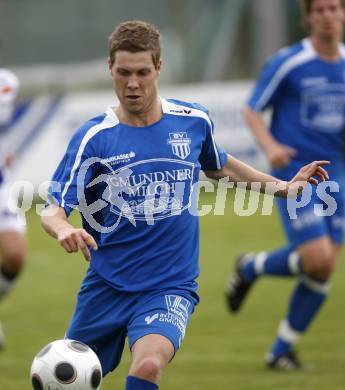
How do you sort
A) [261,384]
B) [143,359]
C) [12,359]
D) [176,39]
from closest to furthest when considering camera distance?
1. [143,359]
2. [261,384]
3. [12,359]
4. [176,39]

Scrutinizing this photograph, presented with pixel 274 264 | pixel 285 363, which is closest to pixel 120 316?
pixel 285 363

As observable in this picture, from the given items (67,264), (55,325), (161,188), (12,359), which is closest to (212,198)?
(67,264)

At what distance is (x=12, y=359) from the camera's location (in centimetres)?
810

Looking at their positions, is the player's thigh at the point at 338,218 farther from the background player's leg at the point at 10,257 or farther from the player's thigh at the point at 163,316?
the player's thigh at the point at 163,316

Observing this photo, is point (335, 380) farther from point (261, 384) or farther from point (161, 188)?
point (161, 188)

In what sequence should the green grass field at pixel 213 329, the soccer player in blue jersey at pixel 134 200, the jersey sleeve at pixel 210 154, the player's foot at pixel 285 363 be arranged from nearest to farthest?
1. the soccer player in blue jersey at pixel 134 200
2. the jersey sleeve at pixel 210 154
3. the green grass field at pixel 213 329
4. the player's foot at pixel 285 363

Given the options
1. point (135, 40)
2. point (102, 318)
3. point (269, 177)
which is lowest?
point (102, 318)

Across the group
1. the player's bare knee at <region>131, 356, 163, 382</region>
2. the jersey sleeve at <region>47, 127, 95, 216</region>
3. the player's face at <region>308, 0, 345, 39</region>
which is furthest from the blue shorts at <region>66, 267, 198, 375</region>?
the player's face at <region>308, 0, 345, 39</region>

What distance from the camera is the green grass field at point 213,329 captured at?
7.36 meters

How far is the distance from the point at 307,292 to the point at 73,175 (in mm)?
3162

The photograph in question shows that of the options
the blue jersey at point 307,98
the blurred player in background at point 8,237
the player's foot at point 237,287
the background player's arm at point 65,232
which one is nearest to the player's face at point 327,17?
the blue jersey at point 307,98

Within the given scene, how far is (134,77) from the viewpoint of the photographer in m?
5.15

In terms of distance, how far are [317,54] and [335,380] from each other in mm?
2369

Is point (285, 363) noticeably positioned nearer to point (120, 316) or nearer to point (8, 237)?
point (8, 237)
